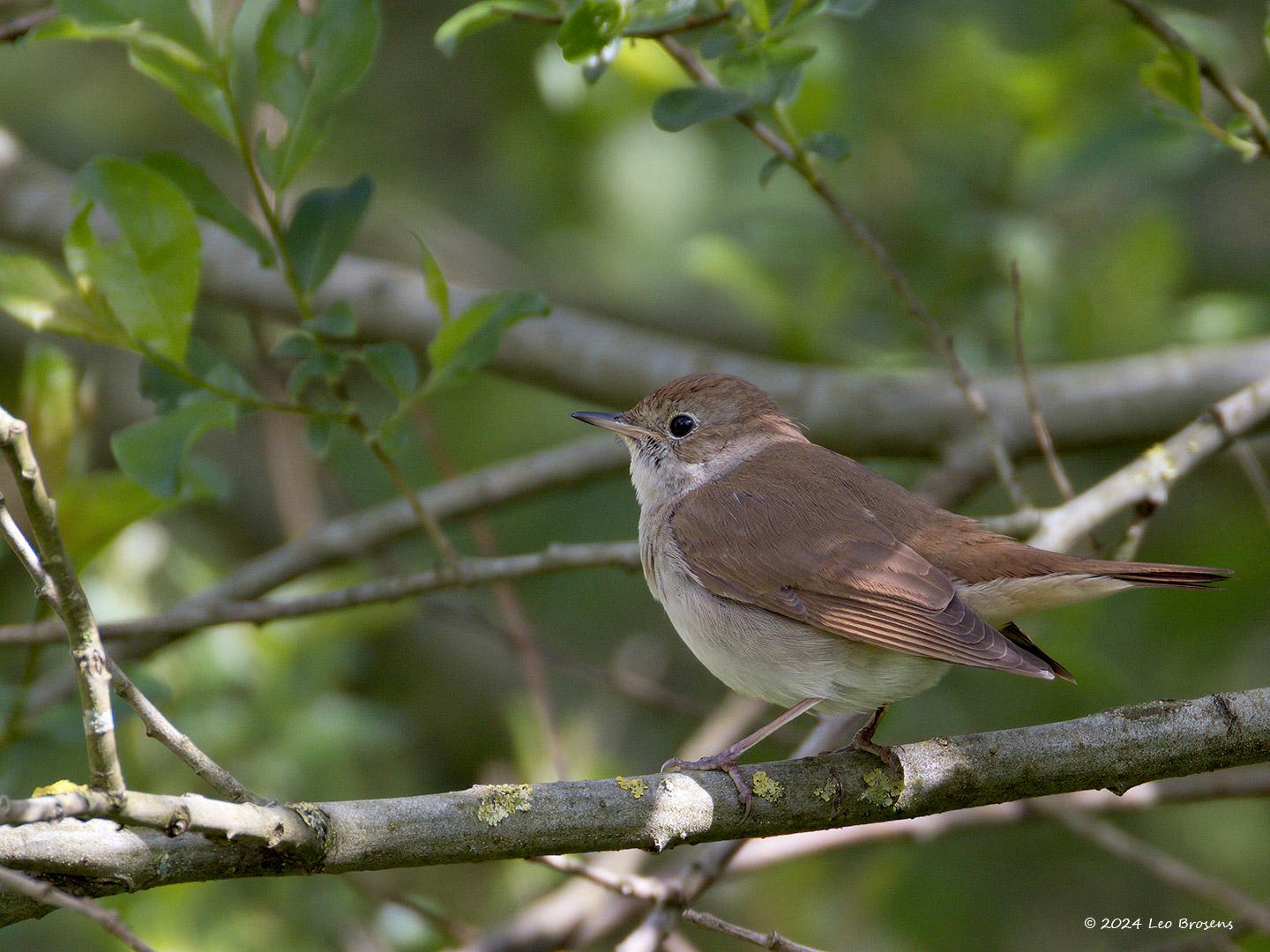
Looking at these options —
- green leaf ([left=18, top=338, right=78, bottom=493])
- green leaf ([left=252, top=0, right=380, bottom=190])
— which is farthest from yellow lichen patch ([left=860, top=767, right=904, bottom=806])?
green leaf ([left=18, top=338, right=78, bottom=493])

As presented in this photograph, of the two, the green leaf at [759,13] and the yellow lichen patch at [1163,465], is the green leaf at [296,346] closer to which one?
the green leaf at [759,13]

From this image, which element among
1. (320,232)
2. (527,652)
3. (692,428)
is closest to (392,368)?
(320,232)

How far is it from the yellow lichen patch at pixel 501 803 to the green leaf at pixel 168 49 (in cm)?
179

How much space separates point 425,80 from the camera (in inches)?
319

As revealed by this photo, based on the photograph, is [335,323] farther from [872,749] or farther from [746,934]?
[746,934]

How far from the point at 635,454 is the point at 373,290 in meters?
1.53

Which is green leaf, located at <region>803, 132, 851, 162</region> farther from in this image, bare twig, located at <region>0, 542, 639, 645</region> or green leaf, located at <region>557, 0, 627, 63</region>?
bare twig, located at <region>0, 542, 639, 645</region>

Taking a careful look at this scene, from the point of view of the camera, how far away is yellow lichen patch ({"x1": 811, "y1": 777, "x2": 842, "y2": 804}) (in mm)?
2727

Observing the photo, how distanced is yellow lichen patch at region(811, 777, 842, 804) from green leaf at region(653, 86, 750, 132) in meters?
1.64

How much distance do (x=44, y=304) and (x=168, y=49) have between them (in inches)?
26.3

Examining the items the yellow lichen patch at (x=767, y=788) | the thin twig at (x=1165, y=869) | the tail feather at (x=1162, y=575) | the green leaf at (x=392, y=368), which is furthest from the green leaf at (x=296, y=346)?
the thin twig at (x=1165, y=869)

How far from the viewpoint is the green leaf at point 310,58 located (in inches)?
121

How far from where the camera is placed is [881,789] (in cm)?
274

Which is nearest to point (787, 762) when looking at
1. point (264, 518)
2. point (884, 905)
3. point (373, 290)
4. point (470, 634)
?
point (884, 905)
